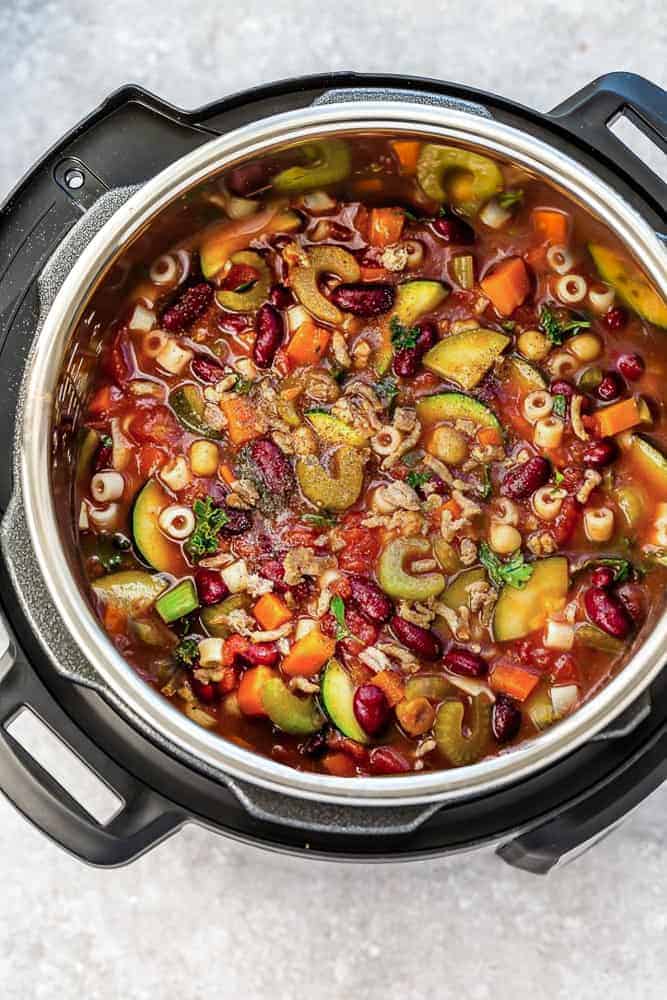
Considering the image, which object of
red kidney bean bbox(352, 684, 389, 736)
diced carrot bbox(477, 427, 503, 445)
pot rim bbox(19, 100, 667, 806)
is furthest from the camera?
diced carrot bbox(477, 427, 503, 445)

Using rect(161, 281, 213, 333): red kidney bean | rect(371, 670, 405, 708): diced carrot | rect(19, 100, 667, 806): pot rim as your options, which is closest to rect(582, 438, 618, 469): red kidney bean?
rect(19, 100, 667, 806): pot rim

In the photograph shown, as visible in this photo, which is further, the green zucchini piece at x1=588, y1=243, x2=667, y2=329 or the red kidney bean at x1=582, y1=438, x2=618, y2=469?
the red kidney bean at x1=582, y1=438, x2=618, y2=469

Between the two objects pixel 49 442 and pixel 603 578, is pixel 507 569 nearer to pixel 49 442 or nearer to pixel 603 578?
pixel 603 578

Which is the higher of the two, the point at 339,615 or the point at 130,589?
the point at 130,589

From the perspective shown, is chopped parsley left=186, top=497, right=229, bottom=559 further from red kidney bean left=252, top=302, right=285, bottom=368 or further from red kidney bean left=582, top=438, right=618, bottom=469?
red kidney bean left=582, top=438, right=618, bottom=469

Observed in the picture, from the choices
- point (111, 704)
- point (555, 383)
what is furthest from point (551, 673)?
point (111, 704)

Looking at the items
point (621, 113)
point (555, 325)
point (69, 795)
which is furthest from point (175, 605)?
point (621, 113)

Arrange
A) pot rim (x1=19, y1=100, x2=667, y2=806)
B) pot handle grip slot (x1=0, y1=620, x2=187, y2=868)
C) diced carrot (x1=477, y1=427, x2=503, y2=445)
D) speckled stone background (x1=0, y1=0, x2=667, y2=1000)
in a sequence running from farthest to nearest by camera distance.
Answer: speckled stone background (x1=0, y1=0, x2=667, y2=1000), diced carrot (x1=477, y1=427, x2=503, y2=445), pot handle grip slot (x1=0, y1=620, x2=187, y2=868), pot rim (x1=19, y1=100, x2=667, y2=806)

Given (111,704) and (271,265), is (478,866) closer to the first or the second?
(111,704)
